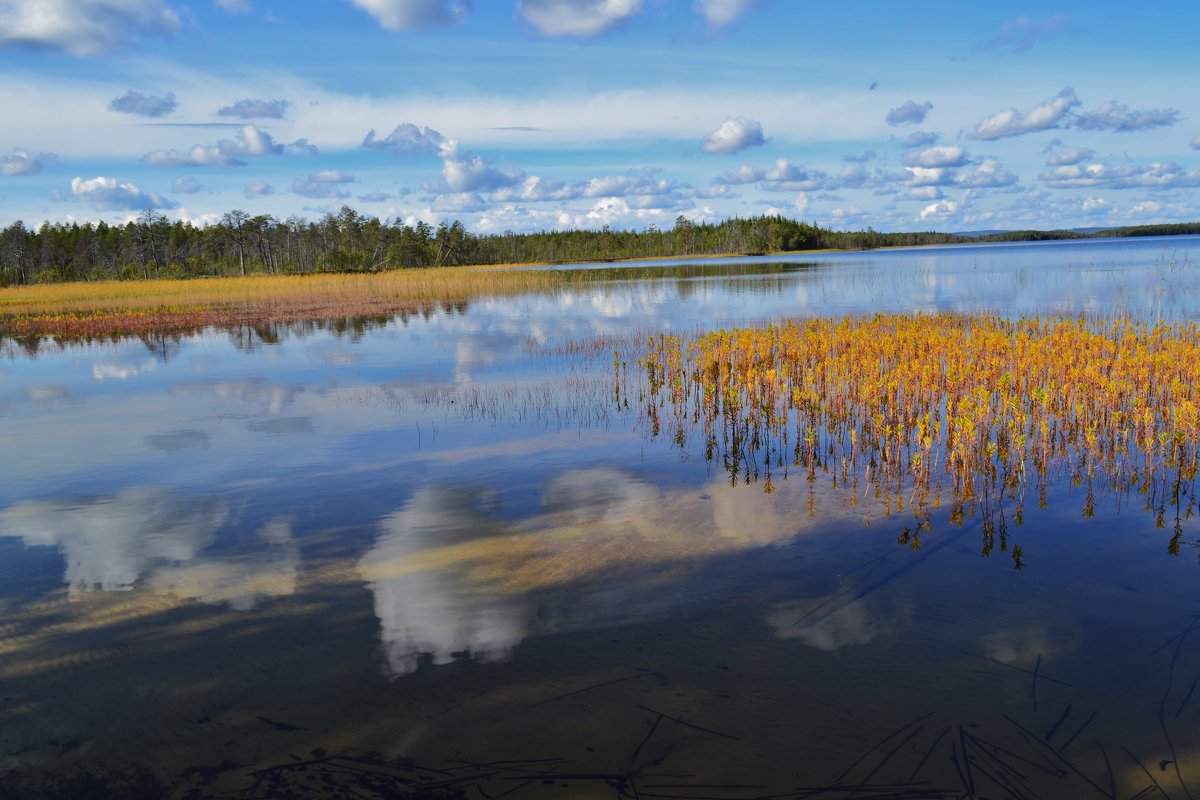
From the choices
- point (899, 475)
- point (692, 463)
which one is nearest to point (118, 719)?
point (692, 463)

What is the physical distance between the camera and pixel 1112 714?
480 cm

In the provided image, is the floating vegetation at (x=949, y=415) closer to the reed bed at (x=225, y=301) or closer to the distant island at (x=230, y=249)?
the reed bed at (x=225, y=301)

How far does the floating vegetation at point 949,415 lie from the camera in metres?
9.02

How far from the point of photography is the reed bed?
125 ft

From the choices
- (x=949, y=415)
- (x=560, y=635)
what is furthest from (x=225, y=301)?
(x=560, y=635)

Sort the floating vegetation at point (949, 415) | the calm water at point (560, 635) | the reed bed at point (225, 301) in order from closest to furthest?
1. the calm water at point (560, 635)
2. the floating vegetation at point (949, 415)
3. the reed bed at point (225, 301)

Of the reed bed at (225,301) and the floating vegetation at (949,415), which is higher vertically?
the reed bed at (225,301)

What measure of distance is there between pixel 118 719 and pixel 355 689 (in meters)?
1.58

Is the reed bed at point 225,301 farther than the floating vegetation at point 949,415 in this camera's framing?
Yes

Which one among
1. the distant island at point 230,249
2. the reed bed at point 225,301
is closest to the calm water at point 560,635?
the reed bed at point 225,301

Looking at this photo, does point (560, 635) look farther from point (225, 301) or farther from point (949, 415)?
point (225, 301)

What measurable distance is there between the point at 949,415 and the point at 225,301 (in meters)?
51.7

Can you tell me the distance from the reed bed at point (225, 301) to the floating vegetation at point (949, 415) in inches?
1135

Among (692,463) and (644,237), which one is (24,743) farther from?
(644,237)
